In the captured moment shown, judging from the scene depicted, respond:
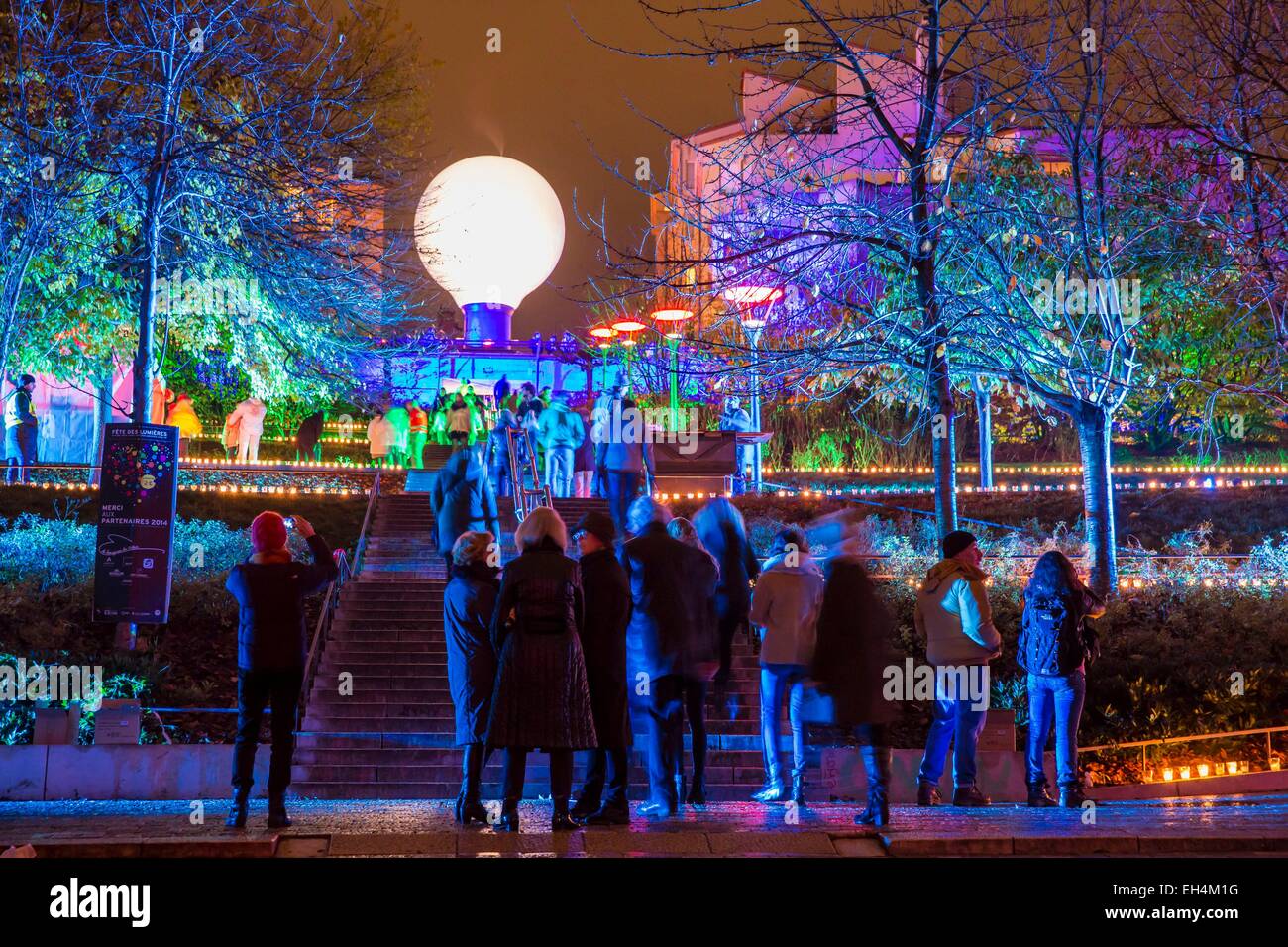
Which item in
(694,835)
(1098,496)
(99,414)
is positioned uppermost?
(99,414)

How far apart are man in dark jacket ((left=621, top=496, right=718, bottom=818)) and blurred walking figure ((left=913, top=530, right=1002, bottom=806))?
1738mm

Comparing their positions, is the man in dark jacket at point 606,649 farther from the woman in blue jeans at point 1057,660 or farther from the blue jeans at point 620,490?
the blue jeans at point 620,490

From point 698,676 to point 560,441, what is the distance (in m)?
12.2

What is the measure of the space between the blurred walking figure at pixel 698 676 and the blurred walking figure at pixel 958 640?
1.56 meters

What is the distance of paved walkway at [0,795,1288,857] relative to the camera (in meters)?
7.25

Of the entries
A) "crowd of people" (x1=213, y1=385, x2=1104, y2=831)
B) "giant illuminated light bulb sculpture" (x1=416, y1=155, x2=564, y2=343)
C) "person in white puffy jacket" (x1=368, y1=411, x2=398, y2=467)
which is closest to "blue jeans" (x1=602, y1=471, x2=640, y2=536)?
"crowd of people" (x1=213, y1=385, x2=1104, y2=831)

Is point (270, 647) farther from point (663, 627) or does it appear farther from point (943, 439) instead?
point (943, 439)

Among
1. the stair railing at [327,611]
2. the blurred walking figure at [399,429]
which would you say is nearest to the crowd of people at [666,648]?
the stair railing at [327,611]

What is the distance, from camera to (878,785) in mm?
8109

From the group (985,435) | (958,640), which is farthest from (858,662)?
(985,435)

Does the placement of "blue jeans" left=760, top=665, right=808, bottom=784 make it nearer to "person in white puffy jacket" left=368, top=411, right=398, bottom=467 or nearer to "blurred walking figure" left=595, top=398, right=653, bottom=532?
"blurred walking figure" left=595, top=398, right=653, bottom=532

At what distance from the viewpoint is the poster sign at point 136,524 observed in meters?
13.8
